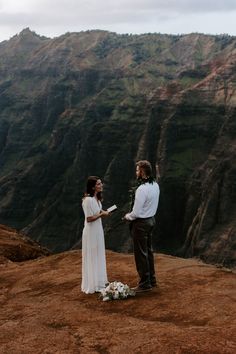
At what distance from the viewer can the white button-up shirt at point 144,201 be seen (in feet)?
43.8

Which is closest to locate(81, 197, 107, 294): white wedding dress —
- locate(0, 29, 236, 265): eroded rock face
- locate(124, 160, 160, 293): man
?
locate(124, 160, 160, 293): man

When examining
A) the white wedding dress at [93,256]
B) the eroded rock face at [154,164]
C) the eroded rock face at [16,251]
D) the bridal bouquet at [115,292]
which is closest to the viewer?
the bridal bouquet at [115,292]

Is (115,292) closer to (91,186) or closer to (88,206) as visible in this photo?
(88,206)

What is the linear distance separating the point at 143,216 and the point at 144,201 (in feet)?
1.22

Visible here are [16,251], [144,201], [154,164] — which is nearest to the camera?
[144,201]

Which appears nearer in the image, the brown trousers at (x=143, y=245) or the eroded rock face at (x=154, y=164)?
the brown trousers at (x=143, y=245)

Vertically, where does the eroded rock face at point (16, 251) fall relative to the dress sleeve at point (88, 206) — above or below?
below

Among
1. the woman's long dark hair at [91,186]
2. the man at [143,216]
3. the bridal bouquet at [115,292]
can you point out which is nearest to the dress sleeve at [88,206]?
the woman's long dark hair at [91,186]

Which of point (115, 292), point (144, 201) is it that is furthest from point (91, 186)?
point (115, 292)

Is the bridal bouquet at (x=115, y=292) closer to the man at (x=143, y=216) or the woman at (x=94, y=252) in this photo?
the man at (x=143, y=216)

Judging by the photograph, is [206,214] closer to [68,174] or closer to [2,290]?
[68,174]

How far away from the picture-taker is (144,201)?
44.0 feet

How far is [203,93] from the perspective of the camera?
423ft

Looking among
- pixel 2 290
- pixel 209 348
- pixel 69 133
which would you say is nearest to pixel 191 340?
pixel 209 348
